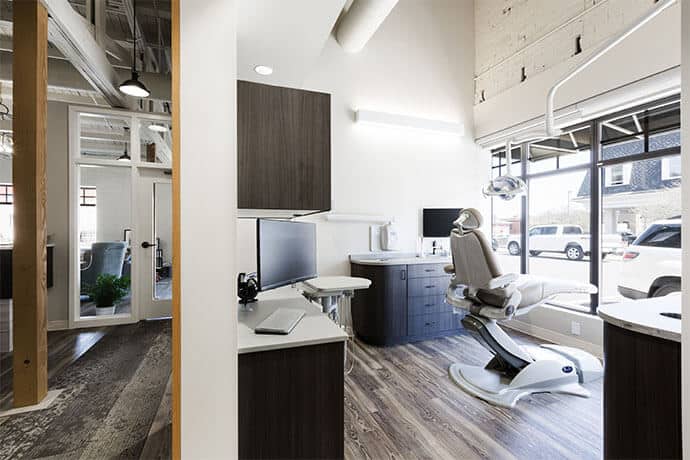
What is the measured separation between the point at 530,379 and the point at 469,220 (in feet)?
4.16

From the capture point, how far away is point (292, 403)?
4.63 ft

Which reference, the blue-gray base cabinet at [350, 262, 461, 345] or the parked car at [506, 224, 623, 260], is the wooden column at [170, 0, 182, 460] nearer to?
the blue-gray base cabinet at [350, 262, 461, 345]

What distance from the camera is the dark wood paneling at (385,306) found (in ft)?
11.9

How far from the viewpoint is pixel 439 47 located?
4.60m

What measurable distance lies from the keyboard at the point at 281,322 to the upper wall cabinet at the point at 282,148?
1.73ft

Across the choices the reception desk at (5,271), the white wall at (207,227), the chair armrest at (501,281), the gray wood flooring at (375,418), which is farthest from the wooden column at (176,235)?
the reception desk at (5,271)

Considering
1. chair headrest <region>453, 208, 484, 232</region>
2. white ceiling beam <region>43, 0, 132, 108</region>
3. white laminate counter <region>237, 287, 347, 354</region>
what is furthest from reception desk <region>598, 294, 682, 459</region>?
white ceiling beam <region>43, 0, 132, 108</region>

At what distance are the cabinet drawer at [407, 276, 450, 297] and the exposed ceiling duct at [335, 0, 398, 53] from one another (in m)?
2.67

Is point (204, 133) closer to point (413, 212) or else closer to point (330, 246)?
point (330, 246)

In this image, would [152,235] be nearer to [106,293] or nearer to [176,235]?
[106,293]

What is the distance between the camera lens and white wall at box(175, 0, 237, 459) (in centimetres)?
127

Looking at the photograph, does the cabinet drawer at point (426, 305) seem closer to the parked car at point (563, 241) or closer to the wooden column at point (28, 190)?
the parked car at point (563, 241)

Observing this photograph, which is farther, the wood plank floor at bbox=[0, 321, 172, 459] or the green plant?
the green plant

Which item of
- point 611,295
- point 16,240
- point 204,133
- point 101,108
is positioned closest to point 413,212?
point 611,295
